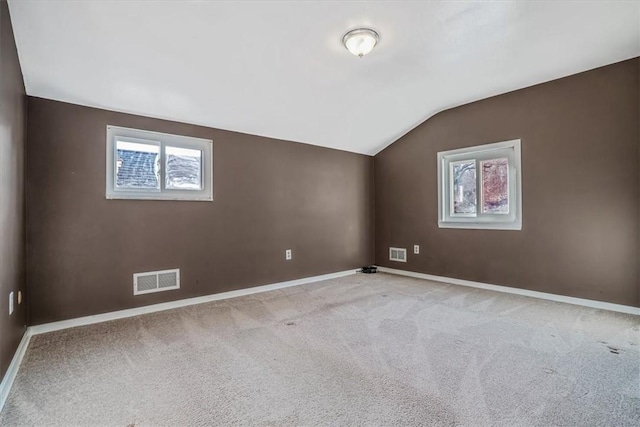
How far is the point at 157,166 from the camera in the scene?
324 centimetres

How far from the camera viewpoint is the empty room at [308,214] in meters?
1.74

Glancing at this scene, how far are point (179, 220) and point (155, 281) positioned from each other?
2.20 ft

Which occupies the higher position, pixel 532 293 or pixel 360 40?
pixel 360 40

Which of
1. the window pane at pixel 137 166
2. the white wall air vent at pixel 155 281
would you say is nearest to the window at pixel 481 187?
the white wall air vent at pixel 155 281

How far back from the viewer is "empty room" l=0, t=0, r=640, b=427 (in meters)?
1.74

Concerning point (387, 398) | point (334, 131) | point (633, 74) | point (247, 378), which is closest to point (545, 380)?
point (387, 398)

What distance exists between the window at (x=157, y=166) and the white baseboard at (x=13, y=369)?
1.30 meters

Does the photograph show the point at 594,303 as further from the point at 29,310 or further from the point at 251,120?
the point at 29,310

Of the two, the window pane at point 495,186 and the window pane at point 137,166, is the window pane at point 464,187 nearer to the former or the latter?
the window pane at point 495,186

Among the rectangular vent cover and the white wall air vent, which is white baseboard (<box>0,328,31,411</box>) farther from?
the rectangular vent cover

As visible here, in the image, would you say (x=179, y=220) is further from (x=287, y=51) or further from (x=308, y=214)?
(x=287, y=51)

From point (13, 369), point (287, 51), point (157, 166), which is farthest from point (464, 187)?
point (13, 369)

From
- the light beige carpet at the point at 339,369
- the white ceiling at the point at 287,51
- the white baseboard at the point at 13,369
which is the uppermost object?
the white ceiling at the point at 287,51

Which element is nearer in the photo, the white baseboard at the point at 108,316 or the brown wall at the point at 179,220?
the white baseboard at the point at 108,316
